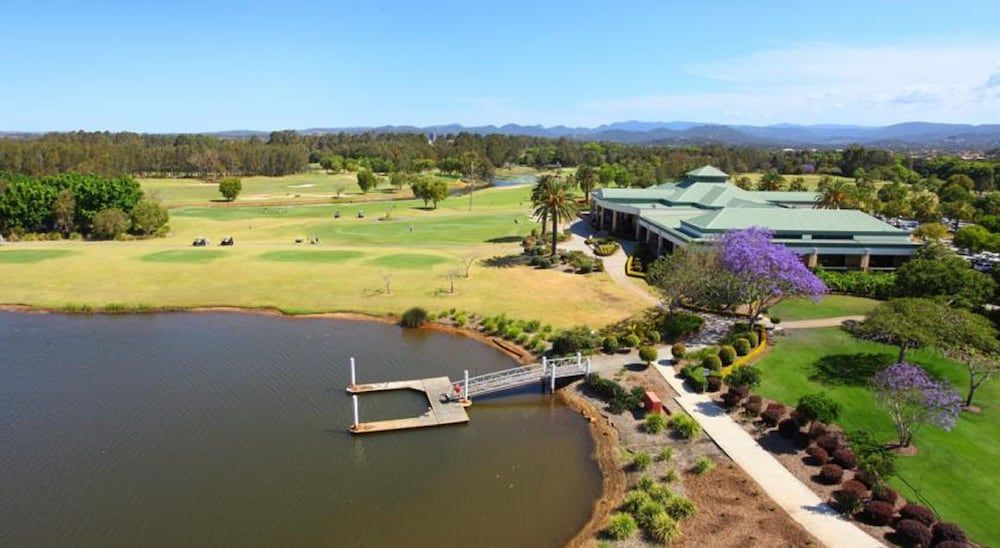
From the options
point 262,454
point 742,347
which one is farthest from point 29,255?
point 742,347

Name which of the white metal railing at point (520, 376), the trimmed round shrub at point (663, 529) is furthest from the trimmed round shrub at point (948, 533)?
the white metal railing at point (520, 376)

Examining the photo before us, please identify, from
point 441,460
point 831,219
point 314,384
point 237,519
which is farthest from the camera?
point 831,219

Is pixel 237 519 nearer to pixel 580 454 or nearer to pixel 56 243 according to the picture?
pixel 580 454

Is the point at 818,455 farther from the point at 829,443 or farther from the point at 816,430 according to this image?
the point at 816,430

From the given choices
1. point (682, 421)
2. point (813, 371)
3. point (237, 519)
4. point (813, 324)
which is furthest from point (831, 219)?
point (237, 519)

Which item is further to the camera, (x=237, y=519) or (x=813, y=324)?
(x=813, y=324)

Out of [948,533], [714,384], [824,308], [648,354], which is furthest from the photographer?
[824,308]

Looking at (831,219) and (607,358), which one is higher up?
(831,219)

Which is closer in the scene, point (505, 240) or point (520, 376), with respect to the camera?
point (520, 376)
